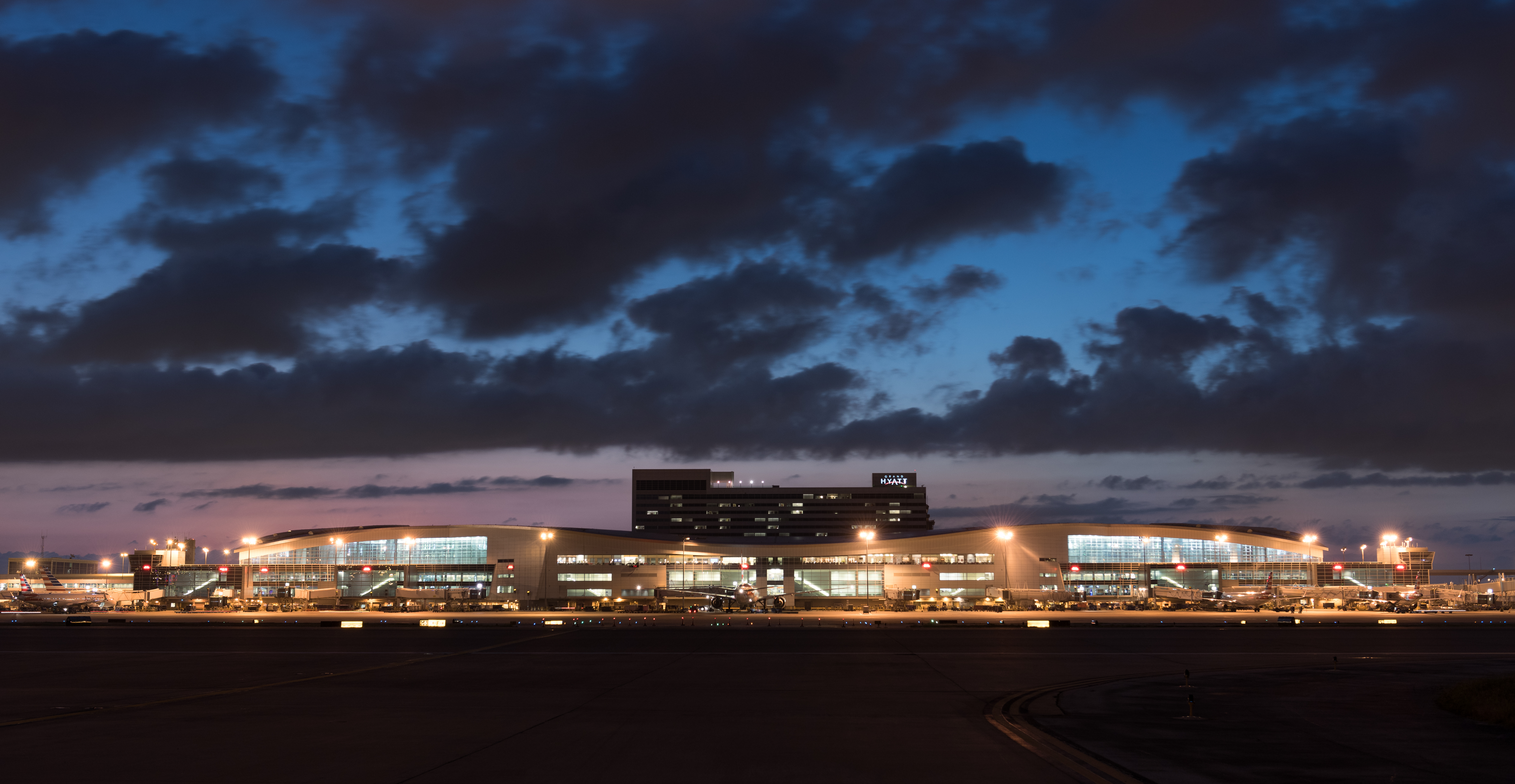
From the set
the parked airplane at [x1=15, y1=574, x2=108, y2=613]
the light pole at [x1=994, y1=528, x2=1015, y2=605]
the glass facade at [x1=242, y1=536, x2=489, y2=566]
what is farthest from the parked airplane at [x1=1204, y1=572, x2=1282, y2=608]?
the parked airplane at [x1=15, y1=574, x2=108, y2=613]

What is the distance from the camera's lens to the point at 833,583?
161750mm

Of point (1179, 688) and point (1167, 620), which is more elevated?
point (1179, 688)

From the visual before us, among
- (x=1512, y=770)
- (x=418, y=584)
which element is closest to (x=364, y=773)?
(x=1512, y=770)

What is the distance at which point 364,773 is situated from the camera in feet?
62.6

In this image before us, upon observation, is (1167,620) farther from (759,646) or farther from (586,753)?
(586,753)

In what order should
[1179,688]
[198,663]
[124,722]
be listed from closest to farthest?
[124,722] → [1179,688] → [198,663]

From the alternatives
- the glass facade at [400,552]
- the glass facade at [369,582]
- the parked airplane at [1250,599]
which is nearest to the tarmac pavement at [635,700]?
the parked airplane at [1250,599]

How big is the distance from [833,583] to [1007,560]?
28027mm

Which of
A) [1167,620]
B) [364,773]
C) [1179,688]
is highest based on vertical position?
[364,773]

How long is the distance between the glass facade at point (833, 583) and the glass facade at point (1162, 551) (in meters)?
32.9

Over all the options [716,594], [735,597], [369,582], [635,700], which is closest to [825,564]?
[716,594]

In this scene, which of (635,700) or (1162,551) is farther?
(1162,551)

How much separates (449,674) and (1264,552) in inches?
6389

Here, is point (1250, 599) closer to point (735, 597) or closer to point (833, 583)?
point (833, 583)
